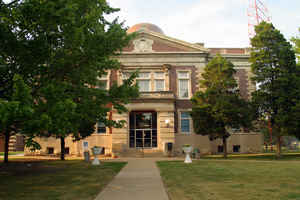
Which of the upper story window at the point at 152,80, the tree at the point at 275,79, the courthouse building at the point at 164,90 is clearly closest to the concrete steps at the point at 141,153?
the courthouse building at the point at 164,90

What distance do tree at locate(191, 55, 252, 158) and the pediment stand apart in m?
6.40

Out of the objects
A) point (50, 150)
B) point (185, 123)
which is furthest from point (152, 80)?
point (50, 150)

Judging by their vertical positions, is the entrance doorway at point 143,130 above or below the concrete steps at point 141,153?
above

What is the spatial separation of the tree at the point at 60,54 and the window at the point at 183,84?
20034 millimetres

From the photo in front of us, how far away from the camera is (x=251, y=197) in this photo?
764 cm

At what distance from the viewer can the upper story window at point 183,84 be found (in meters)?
31.7

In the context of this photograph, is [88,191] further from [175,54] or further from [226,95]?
[175,54]

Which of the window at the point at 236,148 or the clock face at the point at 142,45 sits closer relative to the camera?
the window at the point at 236,148

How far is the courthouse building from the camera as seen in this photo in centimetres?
2933

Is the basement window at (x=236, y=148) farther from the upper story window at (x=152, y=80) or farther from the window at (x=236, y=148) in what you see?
the upper story window at (x=152, y=80)

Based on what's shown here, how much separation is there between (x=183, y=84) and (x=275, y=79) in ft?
34.2

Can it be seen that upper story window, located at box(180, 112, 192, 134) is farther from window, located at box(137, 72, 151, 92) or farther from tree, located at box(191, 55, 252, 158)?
window, located at box(137, 72, 151, 92)

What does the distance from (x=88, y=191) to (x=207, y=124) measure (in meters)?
18.0

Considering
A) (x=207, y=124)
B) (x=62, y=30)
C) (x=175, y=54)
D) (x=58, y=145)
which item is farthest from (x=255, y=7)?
(x=62, y=30)
